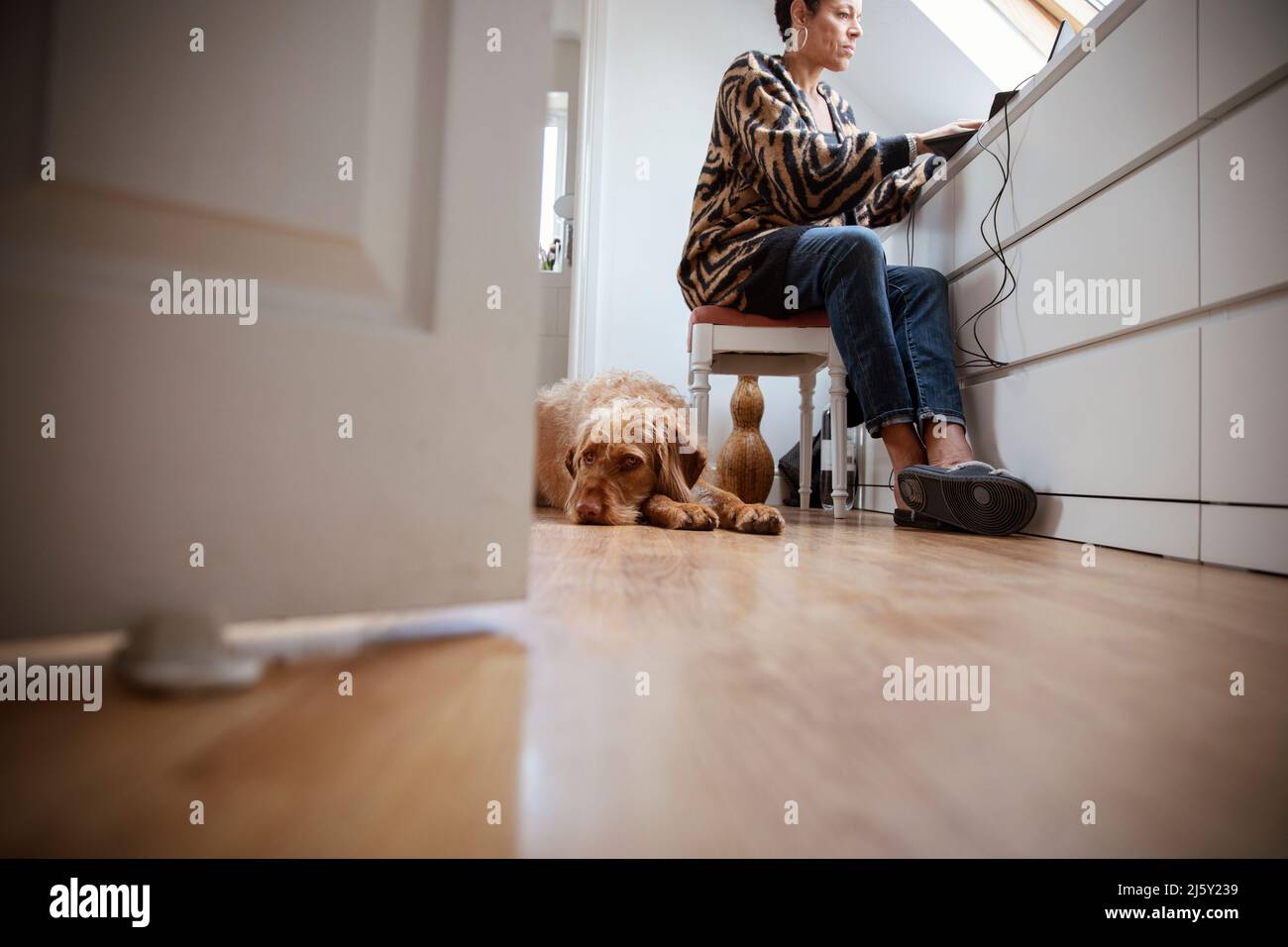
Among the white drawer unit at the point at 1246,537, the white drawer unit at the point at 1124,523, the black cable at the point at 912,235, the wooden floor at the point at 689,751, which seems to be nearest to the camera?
the wooden floor at the point at 689,751

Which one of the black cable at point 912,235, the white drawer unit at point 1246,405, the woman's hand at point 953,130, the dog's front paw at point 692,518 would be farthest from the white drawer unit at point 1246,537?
the black cable at point 912,235

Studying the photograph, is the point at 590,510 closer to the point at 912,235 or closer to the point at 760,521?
the point at 760,521

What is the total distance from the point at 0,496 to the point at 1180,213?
5.84 ft

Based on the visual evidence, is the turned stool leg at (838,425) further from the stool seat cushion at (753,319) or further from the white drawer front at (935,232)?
the white drawer front at (935,232)

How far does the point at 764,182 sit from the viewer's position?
2.28m

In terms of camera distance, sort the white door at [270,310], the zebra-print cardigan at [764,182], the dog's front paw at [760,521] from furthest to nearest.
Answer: the zebra-print cardigan at [764,182], the dog's front paw at [760,521], the white door at [270,310]

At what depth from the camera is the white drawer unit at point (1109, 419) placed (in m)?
1.35

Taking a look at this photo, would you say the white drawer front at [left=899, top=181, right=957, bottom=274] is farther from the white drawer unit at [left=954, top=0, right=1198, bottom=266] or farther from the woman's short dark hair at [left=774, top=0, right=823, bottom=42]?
the woman's short dark hair at [left=774, top=0, right=823, bottom=42]

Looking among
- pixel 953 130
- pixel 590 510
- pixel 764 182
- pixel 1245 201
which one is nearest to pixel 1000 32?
pixel 953 130

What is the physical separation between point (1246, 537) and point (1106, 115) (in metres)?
0.97

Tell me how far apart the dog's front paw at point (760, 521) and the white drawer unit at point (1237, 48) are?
1150 millimetres

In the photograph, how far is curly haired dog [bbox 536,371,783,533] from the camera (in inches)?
71.7

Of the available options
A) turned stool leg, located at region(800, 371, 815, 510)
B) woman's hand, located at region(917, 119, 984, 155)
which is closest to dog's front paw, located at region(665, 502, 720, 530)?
turned stool leg, located at region(800, 371, 815, 510)
